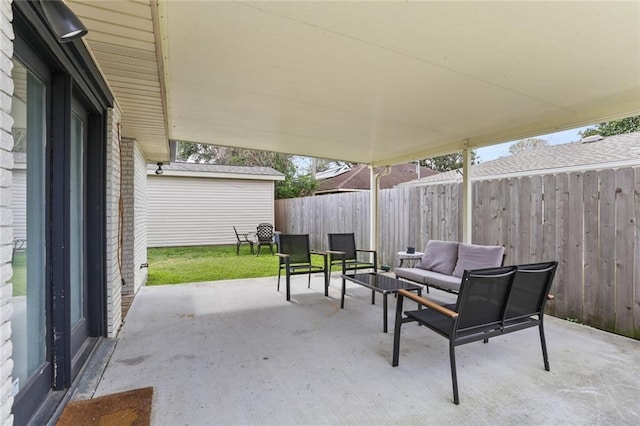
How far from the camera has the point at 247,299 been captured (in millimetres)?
4684

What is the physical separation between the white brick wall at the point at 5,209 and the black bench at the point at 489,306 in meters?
2.34

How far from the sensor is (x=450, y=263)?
4605mm

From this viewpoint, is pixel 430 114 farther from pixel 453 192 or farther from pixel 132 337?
pixel 132 337

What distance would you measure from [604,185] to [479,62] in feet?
7.31

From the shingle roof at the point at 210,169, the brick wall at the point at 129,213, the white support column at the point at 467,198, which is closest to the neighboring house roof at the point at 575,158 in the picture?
the white support column at the point at 467,198

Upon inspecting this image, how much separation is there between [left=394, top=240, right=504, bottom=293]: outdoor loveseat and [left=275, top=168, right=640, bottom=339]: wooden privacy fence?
51 cm

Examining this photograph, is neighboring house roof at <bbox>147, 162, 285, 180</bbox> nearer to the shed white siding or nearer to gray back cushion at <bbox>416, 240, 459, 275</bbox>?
the shed white siding

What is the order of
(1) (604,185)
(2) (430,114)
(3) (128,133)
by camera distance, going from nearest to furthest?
1. (1) (604,185)
2. (2) (430,114)
3. (3) (128,133)

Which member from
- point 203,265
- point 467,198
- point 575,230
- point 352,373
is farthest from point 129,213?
point 575,230

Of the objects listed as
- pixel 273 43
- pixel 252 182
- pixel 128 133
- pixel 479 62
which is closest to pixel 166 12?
pixel 273 43

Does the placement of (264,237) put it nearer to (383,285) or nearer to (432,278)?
(432,278)

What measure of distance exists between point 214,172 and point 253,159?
9.01 metres

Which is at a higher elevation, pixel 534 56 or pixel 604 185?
pixel 534 56

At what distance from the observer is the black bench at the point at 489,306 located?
88.4 inches
